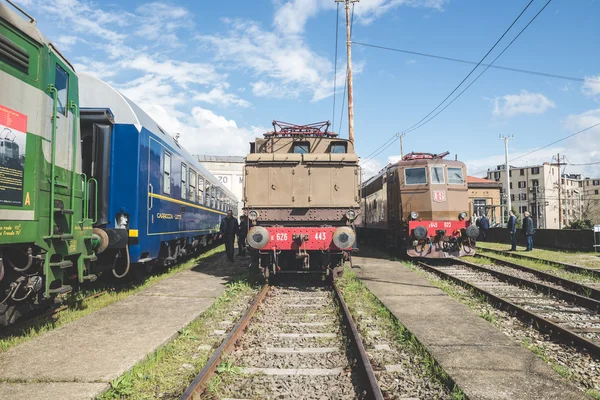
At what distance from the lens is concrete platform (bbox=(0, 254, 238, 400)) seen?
12.5 feet

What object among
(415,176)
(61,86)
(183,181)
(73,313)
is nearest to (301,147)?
(183,181)

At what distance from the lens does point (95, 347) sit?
4914 millimetres

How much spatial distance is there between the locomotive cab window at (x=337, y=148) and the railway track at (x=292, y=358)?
4255 mm

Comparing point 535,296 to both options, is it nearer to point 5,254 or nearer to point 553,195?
point 5,254

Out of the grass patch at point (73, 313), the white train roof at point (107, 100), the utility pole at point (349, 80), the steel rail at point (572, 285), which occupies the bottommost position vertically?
the grass patch at point (73, 313)

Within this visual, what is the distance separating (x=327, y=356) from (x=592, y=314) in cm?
500

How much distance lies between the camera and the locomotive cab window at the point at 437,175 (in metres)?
13.8

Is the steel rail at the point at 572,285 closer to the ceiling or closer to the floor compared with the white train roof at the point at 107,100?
closer to the floor

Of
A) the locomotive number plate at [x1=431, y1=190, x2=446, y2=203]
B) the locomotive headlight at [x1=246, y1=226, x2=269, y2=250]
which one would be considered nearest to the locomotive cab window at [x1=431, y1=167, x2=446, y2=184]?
the locomotive number plate at [x1=431, y1=190, x2=446, y2=203]

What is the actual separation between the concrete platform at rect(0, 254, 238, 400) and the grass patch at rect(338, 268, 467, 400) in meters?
2.74

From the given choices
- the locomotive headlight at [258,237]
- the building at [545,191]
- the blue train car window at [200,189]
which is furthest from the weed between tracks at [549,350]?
the building at [545,191]

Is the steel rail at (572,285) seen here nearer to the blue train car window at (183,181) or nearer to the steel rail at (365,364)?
the steel rail at (365,364)

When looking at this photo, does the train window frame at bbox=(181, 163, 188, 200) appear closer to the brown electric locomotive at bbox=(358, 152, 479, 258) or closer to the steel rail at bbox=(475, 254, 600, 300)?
the brown electric locomotive at bbox=(358, 152, 479, 258)

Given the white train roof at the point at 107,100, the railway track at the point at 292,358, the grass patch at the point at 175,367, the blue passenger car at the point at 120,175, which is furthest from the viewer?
the white train roof at the point at 107,100
